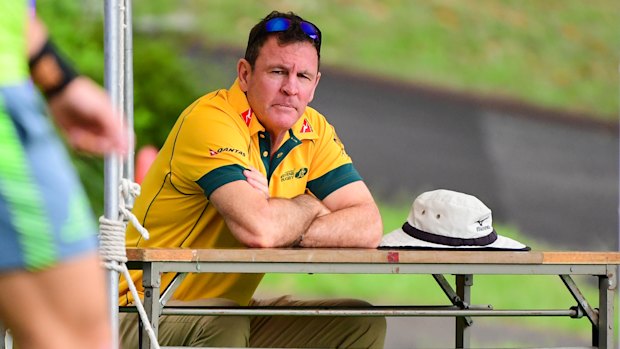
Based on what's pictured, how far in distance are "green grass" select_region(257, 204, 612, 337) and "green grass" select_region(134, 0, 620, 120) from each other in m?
1.13

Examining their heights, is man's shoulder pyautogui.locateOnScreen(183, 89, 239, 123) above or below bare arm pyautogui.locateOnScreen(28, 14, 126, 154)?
above

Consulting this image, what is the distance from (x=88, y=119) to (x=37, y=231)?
0.49 ft

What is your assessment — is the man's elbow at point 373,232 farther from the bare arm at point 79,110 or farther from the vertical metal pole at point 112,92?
the bare arm at point 79,110

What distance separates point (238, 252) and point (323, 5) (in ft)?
21.0

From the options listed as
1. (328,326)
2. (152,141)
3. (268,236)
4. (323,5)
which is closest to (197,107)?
(268,236)

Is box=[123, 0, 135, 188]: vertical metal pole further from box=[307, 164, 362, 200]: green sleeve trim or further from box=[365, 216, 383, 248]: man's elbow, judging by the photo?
box=[365, 216, 383, 248]: man's elbow

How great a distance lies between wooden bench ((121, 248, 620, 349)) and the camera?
289cm

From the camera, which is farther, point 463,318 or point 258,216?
point 463,318

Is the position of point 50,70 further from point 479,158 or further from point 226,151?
point 479,158

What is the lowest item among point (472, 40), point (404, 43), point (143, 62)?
point (143, 62)

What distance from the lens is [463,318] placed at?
396 centimetres

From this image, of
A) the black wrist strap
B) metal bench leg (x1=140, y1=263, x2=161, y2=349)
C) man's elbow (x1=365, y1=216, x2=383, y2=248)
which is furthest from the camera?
man's elbow (x1=365, y1=216, x2=383, y2=248)

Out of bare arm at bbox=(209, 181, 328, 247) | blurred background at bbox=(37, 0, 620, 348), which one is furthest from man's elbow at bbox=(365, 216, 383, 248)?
blurred background at bbox=(37, 0, 620, 348)

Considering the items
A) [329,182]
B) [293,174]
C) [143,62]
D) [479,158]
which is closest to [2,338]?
[293,174]
